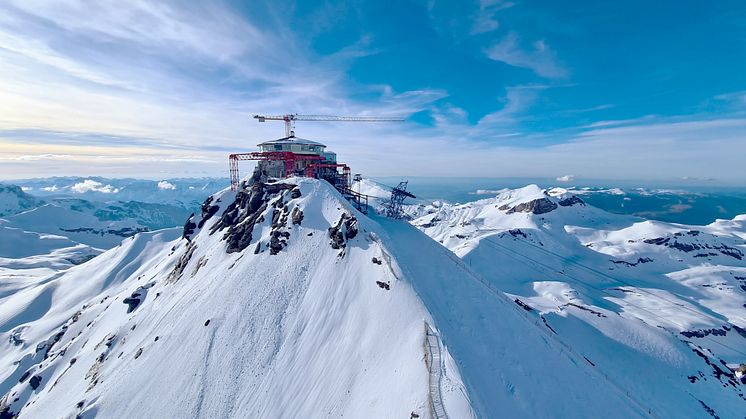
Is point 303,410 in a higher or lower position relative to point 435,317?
lower

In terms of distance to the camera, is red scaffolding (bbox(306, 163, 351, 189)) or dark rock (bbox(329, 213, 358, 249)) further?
red scaffolding (bbox(306, 163, 351, 189))

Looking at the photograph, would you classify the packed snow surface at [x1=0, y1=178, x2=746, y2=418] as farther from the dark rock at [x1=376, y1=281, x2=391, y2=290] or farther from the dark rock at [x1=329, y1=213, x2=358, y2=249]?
the dark rock at [x1=329, y1=213, x2=358, y2=249]

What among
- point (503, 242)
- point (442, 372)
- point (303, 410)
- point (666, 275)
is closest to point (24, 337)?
point (303, 410)

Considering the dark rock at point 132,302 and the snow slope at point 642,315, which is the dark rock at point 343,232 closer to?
the snow slope at point 642,315

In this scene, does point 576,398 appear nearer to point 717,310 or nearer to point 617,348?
point 617,348

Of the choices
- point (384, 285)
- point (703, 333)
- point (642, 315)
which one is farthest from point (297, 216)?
point (703, 333)

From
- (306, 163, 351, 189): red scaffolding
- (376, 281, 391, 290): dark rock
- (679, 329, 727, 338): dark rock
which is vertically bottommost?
(679, 329, 727, 338): dark rock

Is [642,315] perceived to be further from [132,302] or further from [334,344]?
[132,302]

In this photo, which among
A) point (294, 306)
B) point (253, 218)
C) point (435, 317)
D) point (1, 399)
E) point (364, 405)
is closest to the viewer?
point (364, 405)

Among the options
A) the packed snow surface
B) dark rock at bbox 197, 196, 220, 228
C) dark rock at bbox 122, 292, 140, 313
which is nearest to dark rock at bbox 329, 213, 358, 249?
the packed snow surface
